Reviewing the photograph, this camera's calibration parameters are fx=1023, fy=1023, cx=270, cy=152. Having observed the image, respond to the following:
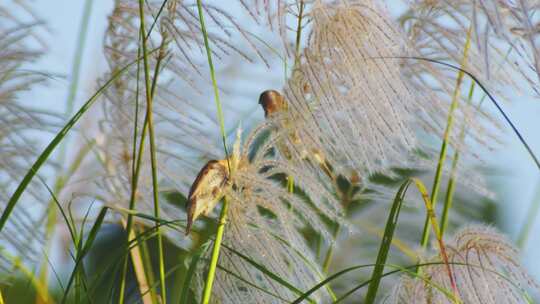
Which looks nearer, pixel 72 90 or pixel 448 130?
pixel 448 130

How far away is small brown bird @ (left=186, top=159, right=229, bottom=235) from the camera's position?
1.08m

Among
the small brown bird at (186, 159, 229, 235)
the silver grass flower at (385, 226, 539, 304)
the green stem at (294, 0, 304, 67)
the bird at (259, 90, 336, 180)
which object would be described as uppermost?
the green stem at (294, 0, 304, 67)

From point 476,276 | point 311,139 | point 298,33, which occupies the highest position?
point 298,33

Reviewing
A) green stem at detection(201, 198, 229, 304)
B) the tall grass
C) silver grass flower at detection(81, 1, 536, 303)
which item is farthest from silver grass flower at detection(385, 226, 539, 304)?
green stem at detection(201, 198, 229, 304)

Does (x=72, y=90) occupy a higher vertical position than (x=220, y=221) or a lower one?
higher

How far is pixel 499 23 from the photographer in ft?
2.95

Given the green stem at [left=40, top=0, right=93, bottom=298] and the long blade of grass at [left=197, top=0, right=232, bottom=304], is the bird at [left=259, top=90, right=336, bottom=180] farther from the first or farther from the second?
the green stem at [left=40, top=0, right=93, bottom=298]

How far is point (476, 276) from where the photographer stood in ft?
3.67

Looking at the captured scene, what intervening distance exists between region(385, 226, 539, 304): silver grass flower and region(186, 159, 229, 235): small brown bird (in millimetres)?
234

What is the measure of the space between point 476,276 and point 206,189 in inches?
12.2

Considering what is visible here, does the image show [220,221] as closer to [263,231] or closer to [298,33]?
[263,231]

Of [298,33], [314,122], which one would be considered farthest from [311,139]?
[298,33]

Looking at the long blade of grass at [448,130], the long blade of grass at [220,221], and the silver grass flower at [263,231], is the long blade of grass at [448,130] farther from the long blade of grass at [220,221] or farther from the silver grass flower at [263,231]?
the long blade of grass at [220,221]

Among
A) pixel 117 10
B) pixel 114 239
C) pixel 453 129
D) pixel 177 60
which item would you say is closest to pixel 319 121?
pixel 453 129
